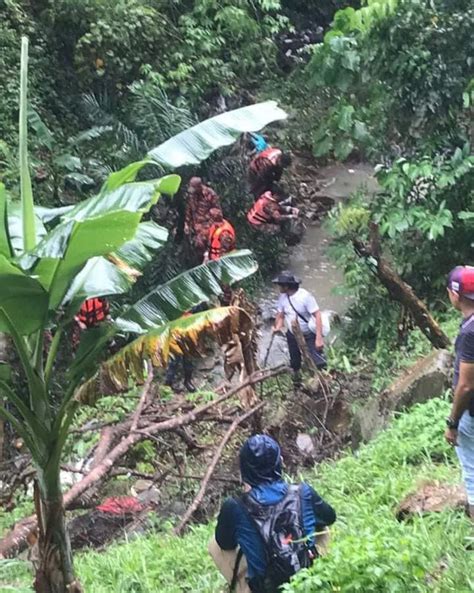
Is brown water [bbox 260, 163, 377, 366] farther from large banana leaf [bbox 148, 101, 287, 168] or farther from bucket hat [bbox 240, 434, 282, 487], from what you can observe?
bucket hat [bbox 240, 434, 282, 487]

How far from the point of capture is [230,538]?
9.87ft

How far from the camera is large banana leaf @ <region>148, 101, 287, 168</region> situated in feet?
14.2

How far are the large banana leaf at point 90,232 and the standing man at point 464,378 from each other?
145 cm

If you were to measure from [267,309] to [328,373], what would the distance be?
11.6 ft

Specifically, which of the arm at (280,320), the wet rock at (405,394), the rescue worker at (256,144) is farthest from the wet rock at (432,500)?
the rescue worker at (256,144)

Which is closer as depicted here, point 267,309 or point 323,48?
point 323,48

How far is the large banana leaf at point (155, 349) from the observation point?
3.81 m

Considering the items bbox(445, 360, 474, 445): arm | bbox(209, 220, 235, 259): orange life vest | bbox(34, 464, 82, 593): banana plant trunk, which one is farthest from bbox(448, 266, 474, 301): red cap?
bbox(209, 220, 235, 259): orange life vest

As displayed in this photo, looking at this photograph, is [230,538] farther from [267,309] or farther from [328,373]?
[267,309]

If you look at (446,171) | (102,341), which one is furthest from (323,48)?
(102,341)

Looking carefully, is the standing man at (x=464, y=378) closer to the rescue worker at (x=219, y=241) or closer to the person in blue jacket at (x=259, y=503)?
the person in blue jacket at (x=259, y=503)

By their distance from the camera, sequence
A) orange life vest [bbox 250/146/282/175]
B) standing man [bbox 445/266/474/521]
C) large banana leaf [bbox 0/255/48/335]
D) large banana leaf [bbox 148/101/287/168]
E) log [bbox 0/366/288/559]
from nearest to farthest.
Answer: large banana leaf [bbox 0/255/48/335] → standing man [bbox 445/266/474/521] → large banana leaf [bbox 148/101/287/168] → log [bbox 0/366/288/559] → orange life vest [bbox 250/146/282/175]

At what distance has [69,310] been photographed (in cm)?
380

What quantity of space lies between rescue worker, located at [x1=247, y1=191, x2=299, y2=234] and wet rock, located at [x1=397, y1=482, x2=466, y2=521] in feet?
21.0
